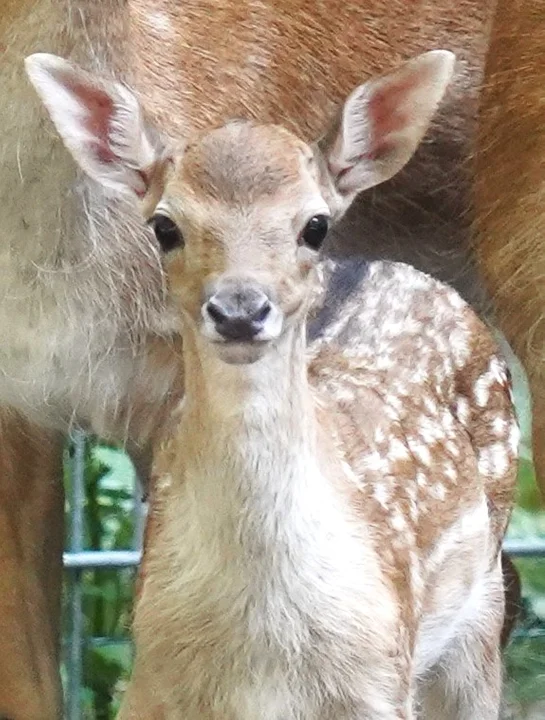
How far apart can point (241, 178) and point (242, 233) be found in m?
0.09

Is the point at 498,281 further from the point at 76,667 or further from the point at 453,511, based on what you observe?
the point at 76,667

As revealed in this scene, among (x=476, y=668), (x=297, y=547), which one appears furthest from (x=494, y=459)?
(x=297, y=547)

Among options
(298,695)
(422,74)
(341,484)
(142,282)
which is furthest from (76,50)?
(298,695)

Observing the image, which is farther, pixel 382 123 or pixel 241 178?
pixel 382 123

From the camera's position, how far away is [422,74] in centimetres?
207

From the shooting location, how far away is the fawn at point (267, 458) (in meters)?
1.94

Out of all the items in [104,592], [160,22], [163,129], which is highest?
[160,22]

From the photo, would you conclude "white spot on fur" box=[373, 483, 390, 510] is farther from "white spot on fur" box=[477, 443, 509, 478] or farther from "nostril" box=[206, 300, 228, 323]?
"nostril" box=[206, 300, 228, 323]

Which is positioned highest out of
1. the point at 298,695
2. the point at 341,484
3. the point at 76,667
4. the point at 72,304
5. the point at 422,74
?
the point at 422,74

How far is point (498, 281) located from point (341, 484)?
0.56 m

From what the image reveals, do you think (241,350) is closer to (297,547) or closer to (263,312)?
(263,312)

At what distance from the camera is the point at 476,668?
8.63 ft

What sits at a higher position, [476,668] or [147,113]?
[147,113]

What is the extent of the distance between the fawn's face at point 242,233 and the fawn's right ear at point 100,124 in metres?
0.08
